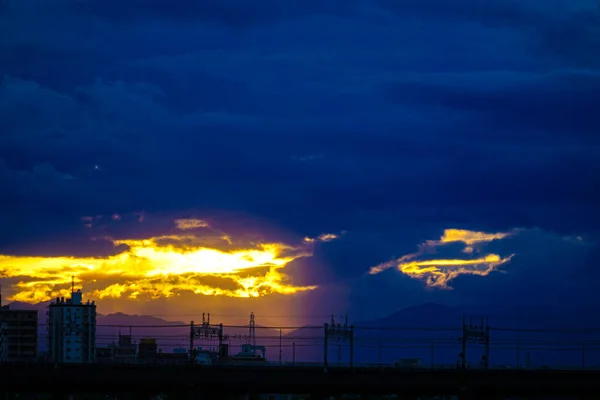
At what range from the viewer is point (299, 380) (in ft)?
275

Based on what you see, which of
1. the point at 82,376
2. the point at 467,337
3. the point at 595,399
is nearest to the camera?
the point at 82,376

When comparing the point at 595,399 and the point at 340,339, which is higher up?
the point at 340,339

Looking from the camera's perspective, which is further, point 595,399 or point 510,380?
point 595,399

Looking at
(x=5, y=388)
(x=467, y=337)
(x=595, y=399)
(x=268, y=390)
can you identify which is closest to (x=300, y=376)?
(x=268, y=390)

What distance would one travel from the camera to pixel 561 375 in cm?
8569

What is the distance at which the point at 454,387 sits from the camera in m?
84.2

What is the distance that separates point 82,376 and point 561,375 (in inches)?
1694

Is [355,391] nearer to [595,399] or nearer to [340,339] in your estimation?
[340,339]

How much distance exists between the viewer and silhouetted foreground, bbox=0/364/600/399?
83375 millimetres

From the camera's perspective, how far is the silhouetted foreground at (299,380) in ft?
274

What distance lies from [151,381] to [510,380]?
1259 inches

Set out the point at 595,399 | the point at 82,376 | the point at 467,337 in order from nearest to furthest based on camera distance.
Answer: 1. the point at 82,376
2. the point at 467,337
3. the point at 595,399

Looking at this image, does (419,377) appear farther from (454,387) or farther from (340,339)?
(340,339)

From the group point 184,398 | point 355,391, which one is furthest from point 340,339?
point 184,398
